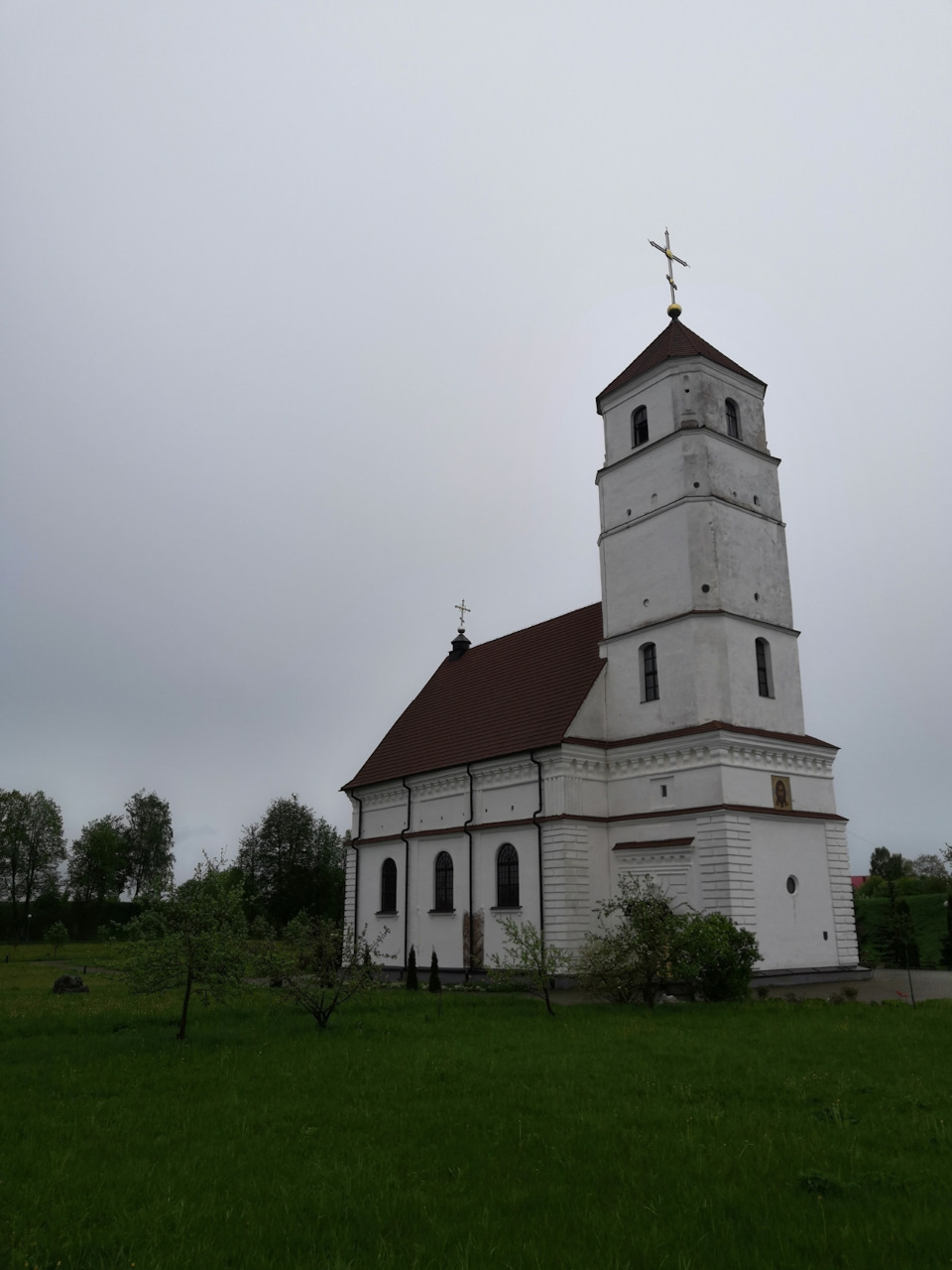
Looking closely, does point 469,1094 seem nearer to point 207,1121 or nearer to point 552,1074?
point 552,1074

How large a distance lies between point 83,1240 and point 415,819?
29.9 meters

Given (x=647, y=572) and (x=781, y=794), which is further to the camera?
(x=647, y=572)

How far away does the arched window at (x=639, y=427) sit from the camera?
106ft

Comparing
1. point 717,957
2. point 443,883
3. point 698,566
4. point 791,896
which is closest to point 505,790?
point 443,883

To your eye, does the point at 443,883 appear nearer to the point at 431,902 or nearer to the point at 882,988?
the point at 431,902

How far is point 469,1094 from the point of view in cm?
1062

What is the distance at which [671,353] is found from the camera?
31203 millimetres

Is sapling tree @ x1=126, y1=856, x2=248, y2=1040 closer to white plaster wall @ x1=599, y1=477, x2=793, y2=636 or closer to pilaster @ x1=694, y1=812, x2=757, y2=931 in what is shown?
pilaster @ x1=694, y1=812, x2=757, y2=931

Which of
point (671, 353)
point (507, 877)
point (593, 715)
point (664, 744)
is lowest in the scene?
point (507, 877)

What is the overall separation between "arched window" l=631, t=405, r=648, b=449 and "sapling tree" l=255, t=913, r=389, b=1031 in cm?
2060

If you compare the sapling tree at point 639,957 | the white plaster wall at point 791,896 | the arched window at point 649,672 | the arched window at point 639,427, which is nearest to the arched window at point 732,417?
the arched window at point 639,427

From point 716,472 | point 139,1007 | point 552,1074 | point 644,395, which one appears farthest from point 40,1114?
point 644,395

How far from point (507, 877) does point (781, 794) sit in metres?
9.54

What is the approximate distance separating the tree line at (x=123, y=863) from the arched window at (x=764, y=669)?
114ft
